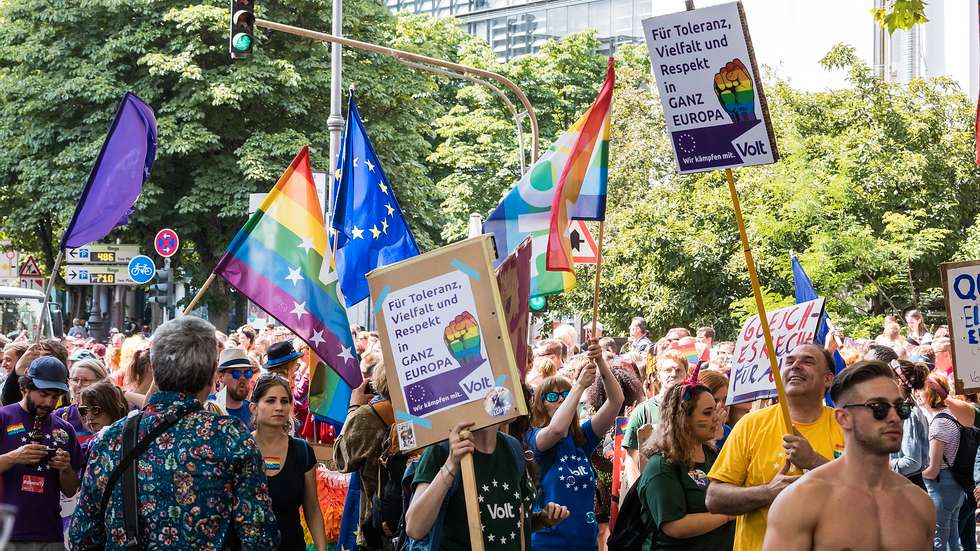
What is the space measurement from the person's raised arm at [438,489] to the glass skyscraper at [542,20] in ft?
203

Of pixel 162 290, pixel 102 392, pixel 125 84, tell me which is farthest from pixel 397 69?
pixel 102 392

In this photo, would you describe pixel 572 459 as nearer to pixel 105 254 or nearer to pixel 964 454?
pixel 964 454

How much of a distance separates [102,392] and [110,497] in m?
2.77

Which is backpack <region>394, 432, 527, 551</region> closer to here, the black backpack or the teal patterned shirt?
the black backpack

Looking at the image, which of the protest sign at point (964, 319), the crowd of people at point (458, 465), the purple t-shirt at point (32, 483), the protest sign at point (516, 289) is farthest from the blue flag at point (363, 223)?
the protest sign at point (964, 319)

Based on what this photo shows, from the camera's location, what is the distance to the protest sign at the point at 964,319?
6.44m

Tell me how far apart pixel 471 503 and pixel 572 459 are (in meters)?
2.19

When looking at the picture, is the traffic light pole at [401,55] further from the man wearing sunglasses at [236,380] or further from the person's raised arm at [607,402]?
the person's raised arm at [607,402]

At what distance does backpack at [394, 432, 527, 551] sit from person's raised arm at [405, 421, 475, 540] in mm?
49

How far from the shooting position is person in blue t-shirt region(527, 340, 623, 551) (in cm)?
670

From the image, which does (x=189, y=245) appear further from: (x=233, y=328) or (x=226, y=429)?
(x=226, y=429)

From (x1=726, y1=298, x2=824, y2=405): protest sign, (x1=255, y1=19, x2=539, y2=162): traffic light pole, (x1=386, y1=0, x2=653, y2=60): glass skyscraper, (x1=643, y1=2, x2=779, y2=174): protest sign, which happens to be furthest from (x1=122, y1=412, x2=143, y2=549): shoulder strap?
(x1=386, y1=0, x2=653, y2=60): glass skyscraper

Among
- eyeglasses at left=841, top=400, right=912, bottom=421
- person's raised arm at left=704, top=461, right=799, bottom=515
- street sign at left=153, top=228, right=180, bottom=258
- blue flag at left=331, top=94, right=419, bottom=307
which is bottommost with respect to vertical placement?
person's raised arm at left=704, top=461, right=799, bottom=515

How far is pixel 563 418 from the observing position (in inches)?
265
